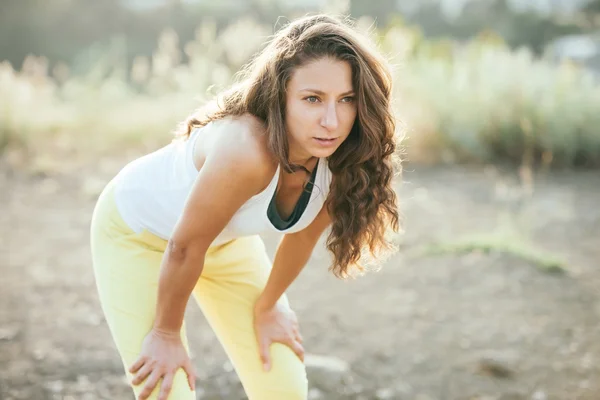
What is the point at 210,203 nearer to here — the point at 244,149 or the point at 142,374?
the point at 244,149

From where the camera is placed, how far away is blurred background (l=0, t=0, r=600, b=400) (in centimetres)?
325

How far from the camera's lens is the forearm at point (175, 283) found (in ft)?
6.30

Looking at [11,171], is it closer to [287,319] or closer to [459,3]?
[287,319]

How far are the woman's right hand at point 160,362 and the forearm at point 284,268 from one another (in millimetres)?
365

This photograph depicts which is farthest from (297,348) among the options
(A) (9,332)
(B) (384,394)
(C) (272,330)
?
(A) (9,332)

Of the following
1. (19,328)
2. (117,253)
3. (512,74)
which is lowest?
(19,328)

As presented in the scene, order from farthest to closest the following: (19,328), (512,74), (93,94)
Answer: (93,94), (512,74), (19,328)

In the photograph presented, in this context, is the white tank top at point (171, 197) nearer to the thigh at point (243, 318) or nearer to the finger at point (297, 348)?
the thigh at point (243, 318)

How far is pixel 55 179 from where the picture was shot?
6.43 metres

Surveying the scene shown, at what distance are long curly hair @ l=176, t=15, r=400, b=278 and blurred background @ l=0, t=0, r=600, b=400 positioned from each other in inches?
9.3

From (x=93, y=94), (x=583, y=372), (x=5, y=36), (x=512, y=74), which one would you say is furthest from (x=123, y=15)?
(x=583, y=372)

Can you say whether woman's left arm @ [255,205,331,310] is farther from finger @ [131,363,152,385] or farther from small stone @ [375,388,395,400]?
small stone @ [375,388,395,400]

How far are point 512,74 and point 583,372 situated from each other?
442cm

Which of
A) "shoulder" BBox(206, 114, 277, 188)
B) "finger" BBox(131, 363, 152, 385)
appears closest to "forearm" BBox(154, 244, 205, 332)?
"finger" BBox(131, 363, 152, 385)
